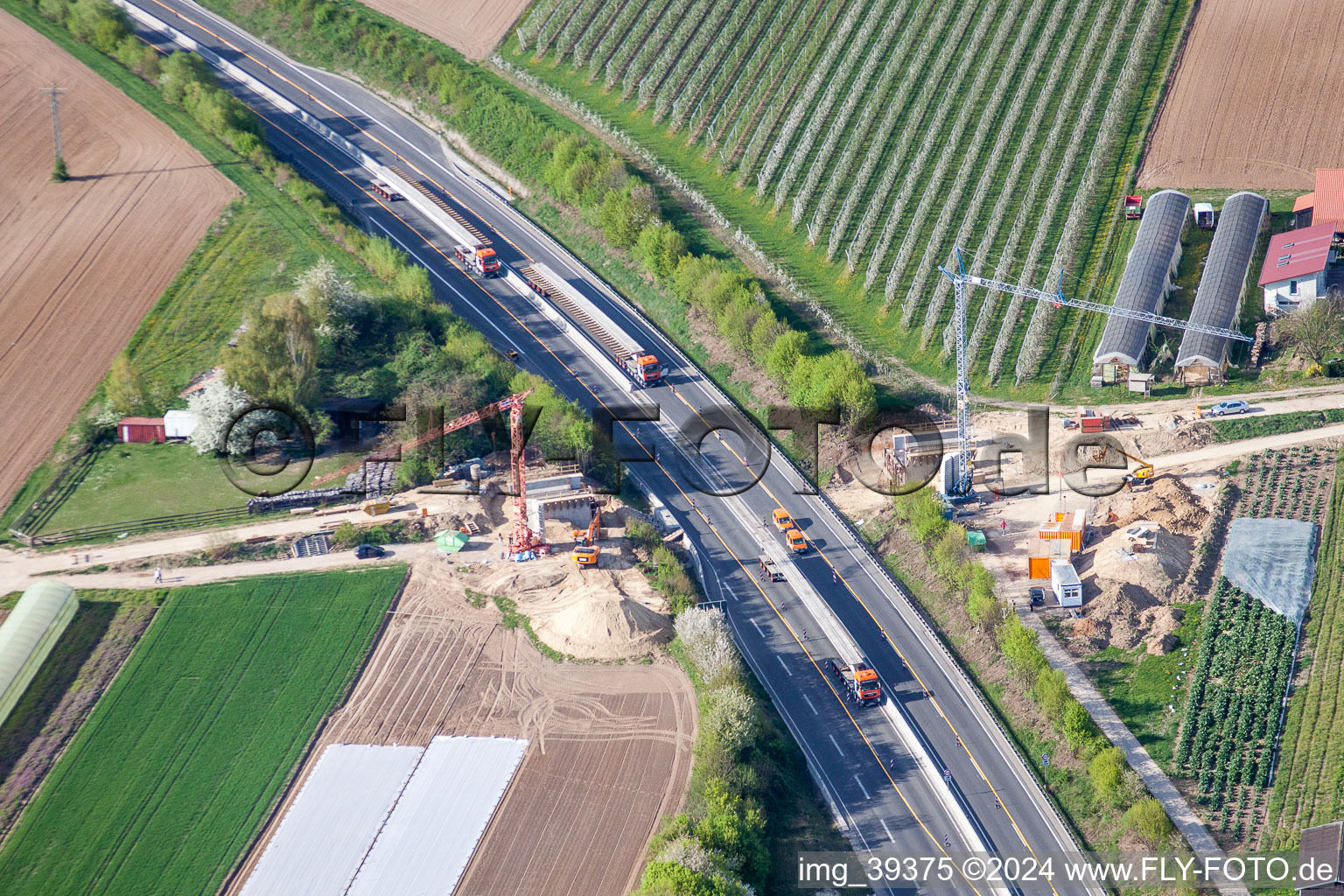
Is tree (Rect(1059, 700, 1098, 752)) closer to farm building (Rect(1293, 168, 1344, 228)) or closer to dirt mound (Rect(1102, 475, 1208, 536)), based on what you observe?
dirt mound (Rect(1102, 475, 1208, 536))

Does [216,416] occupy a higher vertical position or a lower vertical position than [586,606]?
higher

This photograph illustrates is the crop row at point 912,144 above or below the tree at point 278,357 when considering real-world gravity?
above

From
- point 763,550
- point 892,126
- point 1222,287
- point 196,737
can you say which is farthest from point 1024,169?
point 196,737

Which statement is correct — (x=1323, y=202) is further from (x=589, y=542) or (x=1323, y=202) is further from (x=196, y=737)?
(x=196, y=737)

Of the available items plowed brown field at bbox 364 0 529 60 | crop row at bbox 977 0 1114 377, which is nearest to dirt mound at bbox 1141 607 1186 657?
crop row at bbox 977 0 1114 377

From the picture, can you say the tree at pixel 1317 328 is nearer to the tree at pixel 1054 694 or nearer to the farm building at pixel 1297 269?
the farm building at pixel 1297 269

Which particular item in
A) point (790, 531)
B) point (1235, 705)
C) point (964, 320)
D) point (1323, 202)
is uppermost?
point (1323, 202)

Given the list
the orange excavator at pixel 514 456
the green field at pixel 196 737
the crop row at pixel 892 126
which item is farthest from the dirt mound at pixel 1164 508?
the green field at pixel 196 737
